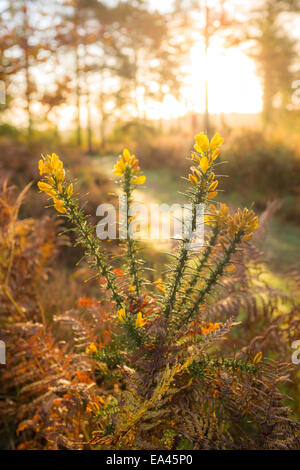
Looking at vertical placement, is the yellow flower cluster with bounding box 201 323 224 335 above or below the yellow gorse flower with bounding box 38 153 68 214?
below

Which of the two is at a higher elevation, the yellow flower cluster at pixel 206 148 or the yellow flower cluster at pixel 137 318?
the yellow flower cluster at pixel 206 148

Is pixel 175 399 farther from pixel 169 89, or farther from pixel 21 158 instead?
pixel 169 89

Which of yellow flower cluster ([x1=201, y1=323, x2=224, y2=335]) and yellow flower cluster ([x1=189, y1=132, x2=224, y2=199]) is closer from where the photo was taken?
yellow flower cluster ([x1=189, y1=132, x2=224, y2=199])

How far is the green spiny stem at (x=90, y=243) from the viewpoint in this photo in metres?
0.89

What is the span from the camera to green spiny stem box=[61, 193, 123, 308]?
2.93 ft

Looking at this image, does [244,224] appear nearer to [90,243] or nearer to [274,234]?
[90,243]

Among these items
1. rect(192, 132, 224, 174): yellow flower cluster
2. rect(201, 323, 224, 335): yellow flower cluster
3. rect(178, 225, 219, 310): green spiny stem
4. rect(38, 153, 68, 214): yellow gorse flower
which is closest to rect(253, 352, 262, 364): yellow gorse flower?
rect(201, 323, 224, 335): yellow flower cluster

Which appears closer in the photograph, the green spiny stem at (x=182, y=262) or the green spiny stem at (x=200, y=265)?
the green spiny stem at (x=182, y=262)

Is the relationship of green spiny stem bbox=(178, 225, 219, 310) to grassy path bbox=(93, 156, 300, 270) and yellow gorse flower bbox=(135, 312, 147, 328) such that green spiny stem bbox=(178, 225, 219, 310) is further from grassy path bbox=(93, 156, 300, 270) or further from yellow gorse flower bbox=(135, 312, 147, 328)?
grassy path bbox=(93, 156, 300, 270)

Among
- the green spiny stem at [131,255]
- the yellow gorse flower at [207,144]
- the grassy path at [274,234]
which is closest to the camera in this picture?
the yellow gorse flower at [207,144]

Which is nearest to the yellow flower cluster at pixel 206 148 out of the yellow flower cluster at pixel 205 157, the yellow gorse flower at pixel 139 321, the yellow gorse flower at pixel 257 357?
the yellow flower cluster at pixel 205 157

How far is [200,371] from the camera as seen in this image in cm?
97

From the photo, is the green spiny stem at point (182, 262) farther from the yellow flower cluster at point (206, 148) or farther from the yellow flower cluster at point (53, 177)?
the yellow flower cluster at point (53, 177)

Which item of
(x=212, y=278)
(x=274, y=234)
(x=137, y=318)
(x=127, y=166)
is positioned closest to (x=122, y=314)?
(x=137, y=318)
